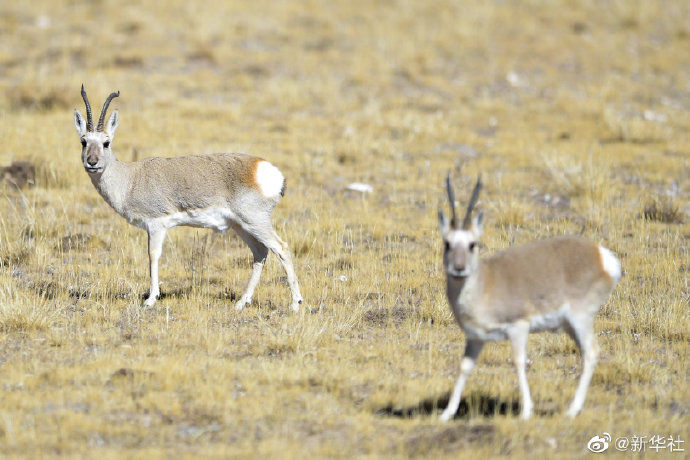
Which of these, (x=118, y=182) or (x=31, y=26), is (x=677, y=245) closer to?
(x=118, y=182)

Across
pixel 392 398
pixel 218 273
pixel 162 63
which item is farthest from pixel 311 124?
pixel 392 398

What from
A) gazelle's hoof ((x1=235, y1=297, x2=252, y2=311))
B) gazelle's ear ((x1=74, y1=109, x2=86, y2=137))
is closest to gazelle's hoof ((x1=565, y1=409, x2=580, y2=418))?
gazelle's hoof ((x1=235, y1=297, x2=252, y2=311))

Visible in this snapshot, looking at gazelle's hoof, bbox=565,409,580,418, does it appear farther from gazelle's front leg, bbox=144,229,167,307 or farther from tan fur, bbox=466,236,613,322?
gazelle's front leg, bbox=144,229,167,307

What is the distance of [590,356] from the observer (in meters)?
5.96

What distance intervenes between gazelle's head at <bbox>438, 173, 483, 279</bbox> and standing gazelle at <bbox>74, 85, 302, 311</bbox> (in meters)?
3.06

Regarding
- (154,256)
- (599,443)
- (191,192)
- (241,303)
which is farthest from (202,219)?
(599,443)

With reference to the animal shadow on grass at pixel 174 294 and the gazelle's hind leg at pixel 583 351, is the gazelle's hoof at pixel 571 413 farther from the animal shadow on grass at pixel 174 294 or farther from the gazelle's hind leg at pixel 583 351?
the animal shadow on grass at pixel 174 294

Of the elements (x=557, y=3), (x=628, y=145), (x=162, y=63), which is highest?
(x=557, y=3)

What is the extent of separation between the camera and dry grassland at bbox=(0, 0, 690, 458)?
19.6 feet

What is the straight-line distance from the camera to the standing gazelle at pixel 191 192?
332 inches

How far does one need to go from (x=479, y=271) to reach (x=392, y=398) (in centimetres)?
117

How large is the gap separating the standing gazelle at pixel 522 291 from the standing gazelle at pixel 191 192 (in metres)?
2.86

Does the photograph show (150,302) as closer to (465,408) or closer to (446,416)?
(465,408)

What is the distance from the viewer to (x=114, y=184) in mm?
8703
